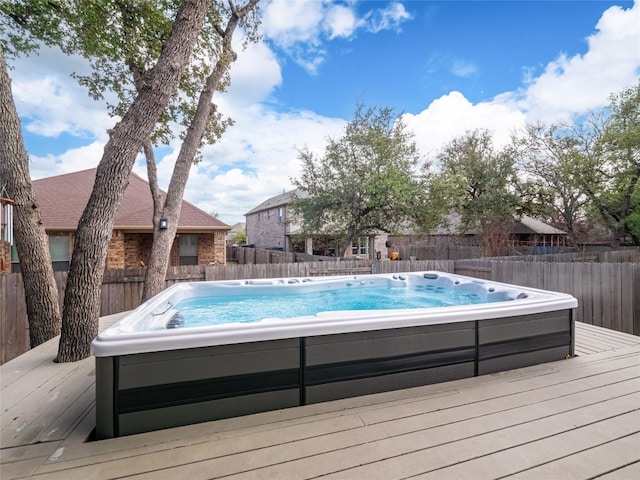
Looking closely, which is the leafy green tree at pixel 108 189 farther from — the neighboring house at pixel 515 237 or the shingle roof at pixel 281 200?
the neighboring house at pixel 515 237

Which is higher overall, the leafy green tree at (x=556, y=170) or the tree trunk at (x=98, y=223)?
the leafy green tree at (x=556, y=170)

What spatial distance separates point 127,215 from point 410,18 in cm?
870

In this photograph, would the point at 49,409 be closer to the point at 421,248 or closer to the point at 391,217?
the point at 391,217

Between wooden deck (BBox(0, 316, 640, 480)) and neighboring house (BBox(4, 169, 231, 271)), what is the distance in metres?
7.27

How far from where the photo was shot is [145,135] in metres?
2.98

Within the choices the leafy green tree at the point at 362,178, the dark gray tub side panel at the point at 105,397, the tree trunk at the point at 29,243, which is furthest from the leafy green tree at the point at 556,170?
the tree trunk at the point at 29,243

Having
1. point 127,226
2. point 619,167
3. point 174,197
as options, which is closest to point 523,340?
point 174,197

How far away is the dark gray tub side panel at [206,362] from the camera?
5.77ft

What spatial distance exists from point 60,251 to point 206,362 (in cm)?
931

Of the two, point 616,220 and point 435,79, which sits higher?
point 435,79

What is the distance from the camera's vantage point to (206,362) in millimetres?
1862

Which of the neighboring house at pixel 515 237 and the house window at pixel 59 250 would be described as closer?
the house window at pixel 59 250

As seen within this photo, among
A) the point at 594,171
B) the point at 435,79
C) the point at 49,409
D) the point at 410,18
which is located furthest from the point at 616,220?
the point at 49,409

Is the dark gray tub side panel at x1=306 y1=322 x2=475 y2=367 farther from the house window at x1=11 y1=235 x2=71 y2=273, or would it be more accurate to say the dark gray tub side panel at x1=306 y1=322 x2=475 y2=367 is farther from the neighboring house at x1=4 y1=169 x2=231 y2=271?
the house window at x1=11 y1=235 x2=71 y2=273
